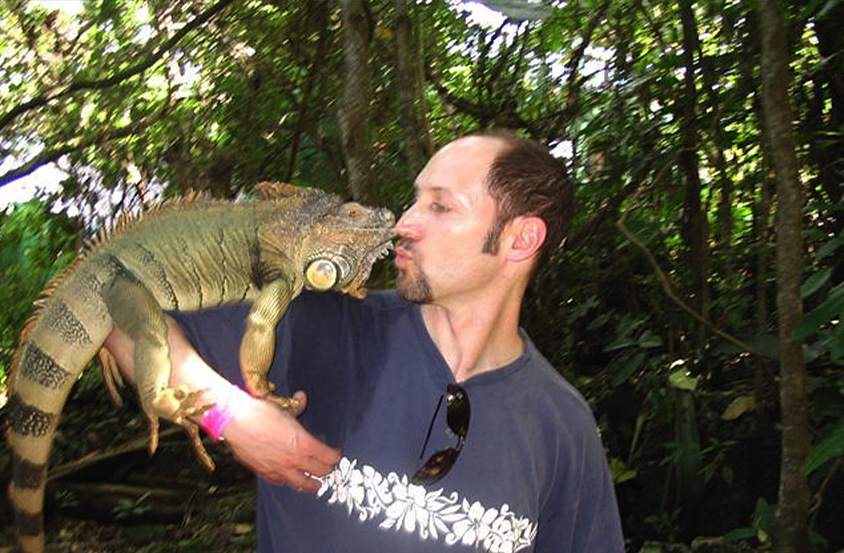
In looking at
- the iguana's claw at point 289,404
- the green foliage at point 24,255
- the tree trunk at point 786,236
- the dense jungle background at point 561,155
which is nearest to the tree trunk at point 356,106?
the dense jungle background at point 561,155

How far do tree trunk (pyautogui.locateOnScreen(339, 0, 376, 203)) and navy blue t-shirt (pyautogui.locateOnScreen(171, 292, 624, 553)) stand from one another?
1.02 metres

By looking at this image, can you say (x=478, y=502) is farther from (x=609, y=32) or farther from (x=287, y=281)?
(x=609, y=32)

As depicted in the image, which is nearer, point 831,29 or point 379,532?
point 379,532

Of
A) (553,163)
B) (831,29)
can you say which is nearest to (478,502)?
(553,163)

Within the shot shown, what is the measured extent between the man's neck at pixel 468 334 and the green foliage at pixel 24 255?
2959mm

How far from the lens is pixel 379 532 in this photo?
4.41 feet

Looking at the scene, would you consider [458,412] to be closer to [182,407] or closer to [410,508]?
[410,508]

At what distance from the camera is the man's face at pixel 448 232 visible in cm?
142

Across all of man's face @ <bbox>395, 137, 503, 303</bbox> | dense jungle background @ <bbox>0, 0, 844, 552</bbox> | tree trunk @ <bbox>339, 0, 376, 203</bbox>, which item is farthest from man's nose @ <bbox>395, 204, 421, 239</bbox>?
dense jungle background @ <bbox>0, 0, 844, 552</bbox>

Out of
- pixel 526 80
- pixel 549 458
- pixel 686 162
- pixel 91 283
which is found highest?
pixel 526 80

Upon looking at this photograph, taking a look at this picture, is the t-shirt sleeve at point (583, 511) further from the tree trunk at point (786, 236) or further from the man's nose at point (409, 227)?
the tree trunk at point (786, 236)

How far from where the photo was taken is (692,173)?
386cm

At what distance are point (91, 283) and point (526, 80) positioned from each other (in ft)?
11.1

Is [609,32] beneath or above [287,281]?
above
